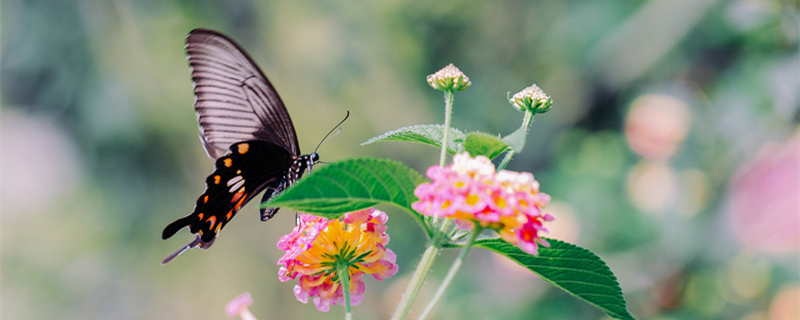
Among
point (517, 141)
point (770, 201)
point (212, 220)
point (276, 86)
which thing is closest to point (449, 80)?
point (517, 141)

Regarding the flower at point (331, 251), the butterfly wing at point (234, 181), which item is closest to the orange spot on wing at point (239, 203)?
the butterfly wing at point (234, 181)

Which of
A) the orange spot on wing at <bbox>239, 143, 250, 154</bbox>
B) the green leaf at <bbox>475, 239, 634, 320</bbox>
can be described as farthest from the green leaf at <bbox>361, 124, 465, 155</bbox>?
the orange spot on wing at <bbox>239, 143, 250, 154</bbox>

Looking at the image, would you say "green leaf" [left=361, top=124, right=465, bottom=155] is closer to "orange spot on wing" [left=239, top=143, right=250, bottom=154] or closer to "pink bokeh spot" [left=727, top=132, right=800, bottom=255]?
"orange spot on wing" [left=239, top=143, right=250, bottom=154]

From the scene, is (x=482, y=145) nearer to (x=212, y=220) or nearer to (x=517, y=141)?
(x=517, y=141)

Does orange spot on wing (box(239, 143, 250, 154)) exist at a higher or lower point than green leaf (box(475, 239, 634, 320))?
higher

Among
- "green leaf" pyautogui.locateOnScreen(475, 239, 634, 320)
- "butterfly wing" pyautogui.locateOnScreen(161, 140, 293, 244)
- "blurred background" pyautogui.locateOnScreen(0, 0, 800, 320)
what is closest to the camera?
"green leaf" pyautogui.locateOnScreen(475, 239, 634, 320)

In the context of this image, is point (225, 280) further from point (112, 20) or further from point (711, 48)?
point (711, 48)
